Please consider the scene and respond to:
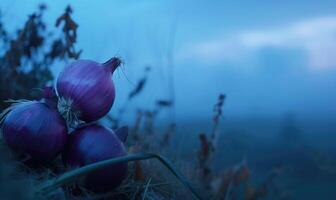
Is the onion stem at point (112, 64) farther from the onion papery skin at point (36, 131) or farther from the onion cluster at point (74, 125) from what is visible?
the onion papery skin at point (36, 131)

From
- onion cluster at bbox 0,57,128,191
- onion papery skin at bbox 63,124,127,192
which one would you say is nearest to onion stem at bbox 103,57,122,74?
onion cluster at bbox 0,57,128,191

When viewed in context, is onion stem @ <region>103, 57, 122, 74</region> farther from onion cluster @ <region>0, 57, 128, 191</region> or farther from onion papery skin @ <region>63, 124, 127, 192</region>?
onion papery skin @ <region>63, 124, 127, 192</region>

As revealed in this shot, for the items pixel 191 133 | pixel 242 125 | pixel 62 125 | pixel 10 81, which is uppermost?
pixel 62 125

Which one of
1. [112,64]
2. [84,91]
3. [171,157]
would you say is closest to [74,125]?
[84,91]

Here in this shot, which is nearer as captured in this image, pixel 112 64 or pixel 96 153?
pixel 96 153

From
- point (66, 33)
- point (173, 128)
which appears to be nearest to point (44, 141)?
point (66, 33)

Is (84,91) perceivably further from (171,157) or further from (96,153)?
(171,157)

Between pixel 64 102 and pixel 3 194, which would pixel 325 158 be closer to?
pixel 64 102
